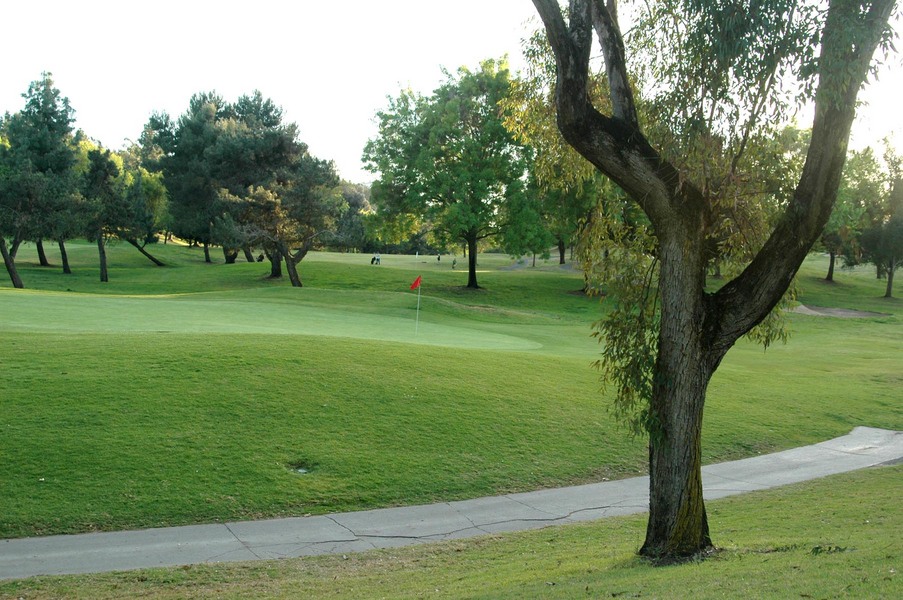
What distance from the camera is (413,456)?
46.1ft

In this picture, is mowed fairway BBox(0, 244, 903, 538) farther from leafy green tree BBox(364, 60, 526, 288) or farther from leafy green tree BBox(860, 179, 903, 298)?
leafy green tree BBox(860, 179, 903, 298)

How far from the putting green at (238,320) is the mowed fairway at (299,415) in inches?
8.5

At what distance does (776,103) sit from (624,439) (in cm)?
913

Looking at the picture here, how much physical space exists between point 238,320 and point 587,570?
20.4 metres

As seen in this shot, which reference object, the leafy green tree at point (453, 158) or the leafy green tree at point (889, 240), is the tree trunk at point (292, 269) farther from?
the leafy green tree at point (889, 240)

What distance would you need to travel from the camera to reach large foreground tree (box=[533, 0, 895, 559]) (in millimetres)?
8703

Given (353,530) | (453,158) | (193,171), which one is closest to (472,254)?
(453,158)

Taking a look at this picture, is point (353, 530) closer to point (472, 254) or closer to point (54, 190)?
point (472, 254)

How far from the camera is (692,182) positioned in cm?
895

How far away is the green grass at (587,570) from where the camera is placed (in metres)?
6.87

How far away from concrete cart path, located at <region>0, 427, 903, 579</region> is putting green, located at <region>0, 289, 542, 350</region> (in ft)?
37.0

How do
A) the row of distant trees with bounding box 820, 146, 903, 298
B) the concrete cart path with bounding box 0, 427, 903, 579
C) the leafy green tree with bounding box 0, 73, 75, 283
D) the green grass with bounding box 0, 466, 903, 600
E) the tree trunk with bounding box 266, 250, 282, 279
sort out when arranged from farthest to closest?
1. the row of distant trees with bounding box 820, 146, 903, 298
2. the tree trunk with bounding box 266, 250, 282, 279
3. the leafy green tree with bounding box 0, 73, 75, 283
4. the concrete cart path with bounding box 0, 427, 903, 579
5. the green grass with bounding box 0, 466, 903, 600

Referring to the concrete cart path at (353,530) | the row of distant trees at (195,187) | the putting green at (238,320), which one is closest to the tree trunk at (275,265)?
the row of distant trees at (195,187)

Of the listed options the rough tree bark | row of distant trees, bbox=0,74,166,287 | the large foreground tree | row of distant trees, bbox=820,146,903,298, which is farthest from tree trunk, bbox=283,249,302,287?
the large foreground tree
